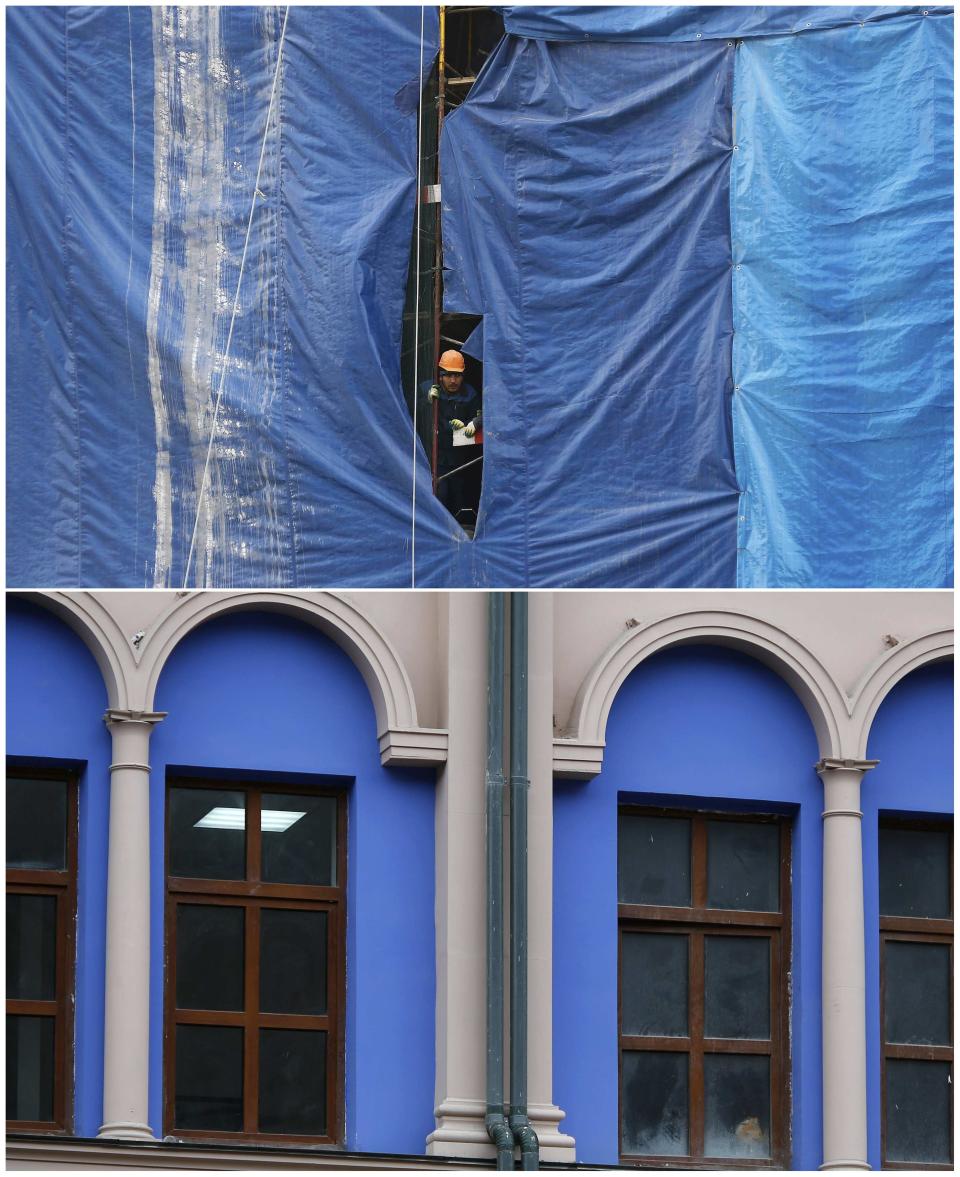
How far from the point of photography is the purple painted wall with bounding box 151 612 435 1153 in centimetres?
1683

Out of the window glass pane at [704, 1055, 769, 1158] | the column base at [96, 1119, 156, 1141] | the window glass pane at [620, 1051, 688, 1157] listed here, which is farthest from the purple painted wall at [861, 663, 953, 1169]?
the column base at [96, 1119, 156, 1141]

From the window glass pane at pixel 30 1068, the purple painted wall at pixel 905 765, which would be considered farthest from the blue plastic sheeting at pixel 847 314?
the window glass pane at pixel 30 1068

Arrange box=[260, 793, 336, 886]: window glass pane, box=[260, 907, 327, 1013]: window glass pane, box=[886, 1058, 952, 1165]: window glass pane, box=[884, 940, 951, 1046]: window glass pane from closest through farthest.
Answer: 1. box=[260, 907, 327, 1013]: window glass pane
2. box=[260, 793, 336, 886]: window glass pane
3. box=[886, 1058, 952, 1165]: window glass pane
4. box=[884, 940, 951, 1046]: window glass pane

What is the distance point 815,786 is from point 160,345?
4.80m

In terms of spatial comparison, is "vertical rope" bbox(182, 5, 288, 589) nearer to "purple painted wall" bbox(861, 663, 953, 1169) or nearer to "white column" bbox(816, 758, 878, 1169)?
"white column" bbox(816, 758, 878, 1169)

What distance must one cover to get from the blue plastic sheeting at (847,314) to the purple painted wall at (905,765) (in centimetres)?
115

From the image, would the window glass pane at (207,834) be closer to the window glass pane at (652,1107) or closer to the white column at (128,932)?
the white column at (128,932)

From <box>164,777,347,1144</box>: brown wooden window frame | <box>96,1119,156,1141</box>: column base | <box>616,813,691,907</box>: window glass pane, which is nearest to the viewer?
<box>96,1119,156,1141</box>: column base

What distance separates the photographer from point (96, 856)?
16.7m

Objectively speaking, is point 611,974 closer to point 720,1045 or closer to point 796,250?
point 720,1045

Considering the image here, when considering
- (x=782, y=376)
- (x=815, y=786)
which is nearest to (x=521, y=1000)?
(x=815, y=786)

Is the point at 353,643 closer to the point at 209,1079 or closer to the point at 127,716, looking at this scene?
the point at 127,716

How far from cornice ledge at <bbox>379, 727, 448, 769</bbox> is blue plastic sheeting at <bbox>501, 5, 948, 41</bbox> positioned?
428 cm

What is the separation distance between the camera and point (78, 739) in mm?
16938
